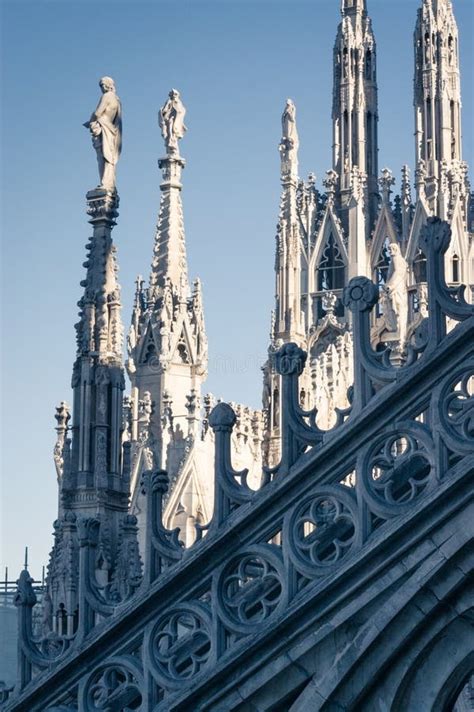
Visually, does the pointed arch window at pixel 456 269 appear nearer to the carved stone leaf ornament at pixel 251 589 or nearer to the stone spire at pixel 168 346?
the stone spire at pixel 168 346

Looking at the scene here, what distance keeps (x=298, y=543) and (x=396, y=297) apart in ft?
114

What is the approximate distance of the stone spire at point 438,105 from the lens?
47312mm

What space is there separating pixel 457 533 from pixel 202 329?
1829 cm

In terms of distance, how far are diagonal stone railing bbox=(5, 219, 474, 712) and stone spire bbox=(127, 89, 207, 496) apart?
14.2 meters

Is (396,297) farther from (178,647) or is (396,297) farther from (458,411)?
(458,411)

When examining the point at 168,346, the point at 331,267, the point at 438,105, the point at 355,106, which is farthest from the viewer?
the point at 355,106

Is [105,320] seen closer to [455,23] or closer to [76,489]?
[76,489]

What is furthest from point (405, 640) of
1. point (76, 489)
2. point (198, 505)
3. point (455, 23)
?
point (455, 23)

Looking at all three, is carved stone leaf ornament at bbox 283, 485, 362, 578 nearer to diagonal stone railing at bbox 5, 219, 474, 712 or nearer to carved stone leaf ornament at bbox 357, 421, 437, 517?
diagonal stone railing at bbox 5, 219, 474, 712

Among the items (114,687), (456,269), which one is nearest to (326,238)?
(456,269)

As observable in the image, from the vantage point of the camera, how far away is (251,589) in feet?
33.5

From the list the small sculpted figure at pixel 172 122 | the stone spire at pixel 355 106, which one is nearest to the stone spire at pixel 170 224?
the small sculpted figure at pixel 172 122

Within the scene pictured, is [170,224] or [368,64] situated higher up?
[368,64]

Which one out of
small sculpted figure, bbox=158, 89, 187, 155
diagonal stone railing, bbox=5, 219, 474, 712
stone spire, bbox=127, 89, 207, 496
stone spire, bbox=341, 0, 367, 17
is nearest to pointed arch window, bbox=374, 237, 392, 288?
stone spire, bbox=341, 0, 367, 17
